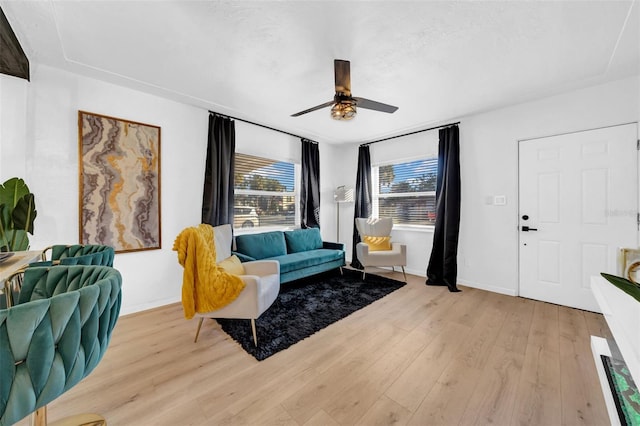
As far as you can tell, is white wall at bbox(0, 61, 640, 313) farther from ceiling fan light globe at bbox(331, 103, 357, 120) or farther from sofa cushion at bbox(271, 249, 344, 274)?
ceiling fan light globe at bbox(331, 103, 357, 120)

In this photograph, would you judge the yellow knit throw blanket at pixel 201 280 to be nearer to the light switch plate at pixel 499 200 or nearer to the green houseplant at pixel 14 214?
the green houseplant at pixel 14 214

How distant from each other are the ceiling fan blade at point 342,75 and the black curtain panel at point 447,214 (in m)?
2.27


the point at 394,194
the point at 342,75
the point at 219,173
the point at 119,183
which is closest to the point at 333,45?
the point at 342,75

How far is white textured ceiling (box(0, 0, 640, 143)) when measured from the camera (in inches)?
65.7

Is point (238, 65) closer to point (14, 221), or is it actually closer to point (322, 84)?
point (322, 84)

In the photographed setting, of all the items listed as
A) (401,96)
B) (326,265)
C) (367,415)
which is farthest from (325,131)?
(367,415)

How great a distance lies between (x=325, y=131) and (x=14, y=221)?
148 inches

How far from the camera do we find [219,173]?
337 cm

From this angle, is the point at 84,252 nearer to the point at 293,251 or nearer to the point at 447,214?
the point at 293,251

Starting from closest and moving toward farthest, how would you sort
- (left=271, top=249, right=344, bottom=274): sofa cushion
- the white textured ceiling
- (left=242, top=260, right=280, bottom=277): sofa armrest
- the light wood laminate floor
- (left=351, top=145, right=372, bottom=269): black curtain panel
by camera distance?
1. the light wood laminate floor
2. the white textured ceiling
3. (left=242, top=260, right=280, bottom=277): sofa armrest
4. (left=271, top=249, right=344, bottom=274): sofa cushion
5. (left=351, top=145, right=372, bottom=269): black curtain panel

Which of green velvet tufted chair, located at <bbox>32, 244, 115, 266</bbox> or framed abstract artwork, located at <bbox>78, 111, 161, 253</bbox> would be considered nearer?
green velvet tufted chair, located at <bbox>32, 244, 115, 266</bbox>

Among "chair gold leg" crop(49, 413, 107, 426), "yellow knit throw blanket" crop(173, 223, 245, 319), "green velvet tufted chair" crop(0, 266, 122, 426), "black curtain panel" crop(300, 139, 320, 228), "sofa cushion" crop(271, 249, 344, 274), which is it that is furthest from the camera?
"black curtain panel" crop(300, 139, 320, 228)

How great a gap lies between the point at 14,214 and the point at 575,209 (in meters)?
5.38

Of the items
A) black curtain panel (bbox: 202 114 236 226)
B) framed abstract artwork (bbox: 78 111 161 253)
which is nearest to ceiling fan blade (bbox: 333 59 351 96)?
black curtain panel (bbox: 202 114 236 226)
